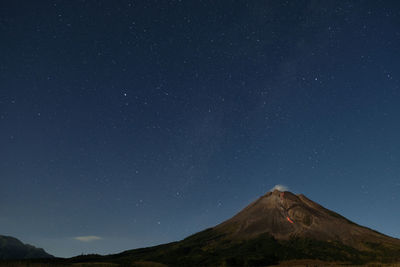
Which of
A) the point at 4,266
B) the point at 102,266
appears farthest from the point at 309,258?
the point at 4,266

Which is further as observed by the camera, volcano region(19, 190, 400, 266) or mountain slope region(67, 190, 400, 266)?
mountain slope region(67, 190, 400, 266)

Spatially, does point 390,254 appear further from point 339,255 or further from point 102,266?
point 102,266

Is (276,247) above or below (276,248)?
above

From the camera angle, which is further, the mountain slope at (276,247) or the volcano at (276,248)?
the mountain slope at (276,247)

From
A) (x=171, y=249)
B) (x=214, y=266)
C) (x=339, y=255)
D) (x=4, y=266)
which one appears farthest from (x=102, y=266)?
(x=339, y=255)

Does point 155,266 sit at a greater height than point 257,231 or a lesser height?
lesser

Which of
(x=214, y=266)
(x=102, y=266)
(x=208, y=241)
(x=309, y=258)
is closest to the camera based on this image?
(x=102, y=266)

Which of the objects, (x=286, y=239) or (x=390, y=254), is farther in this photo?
(x=286, y=239)

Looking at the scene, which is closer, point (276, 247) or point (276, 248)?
point (276, 248)

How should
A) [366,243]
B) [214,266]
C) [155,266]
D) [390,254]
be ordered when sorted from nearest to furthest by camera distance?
[155,266] < [214,266] < [390,254] < [366,243]
